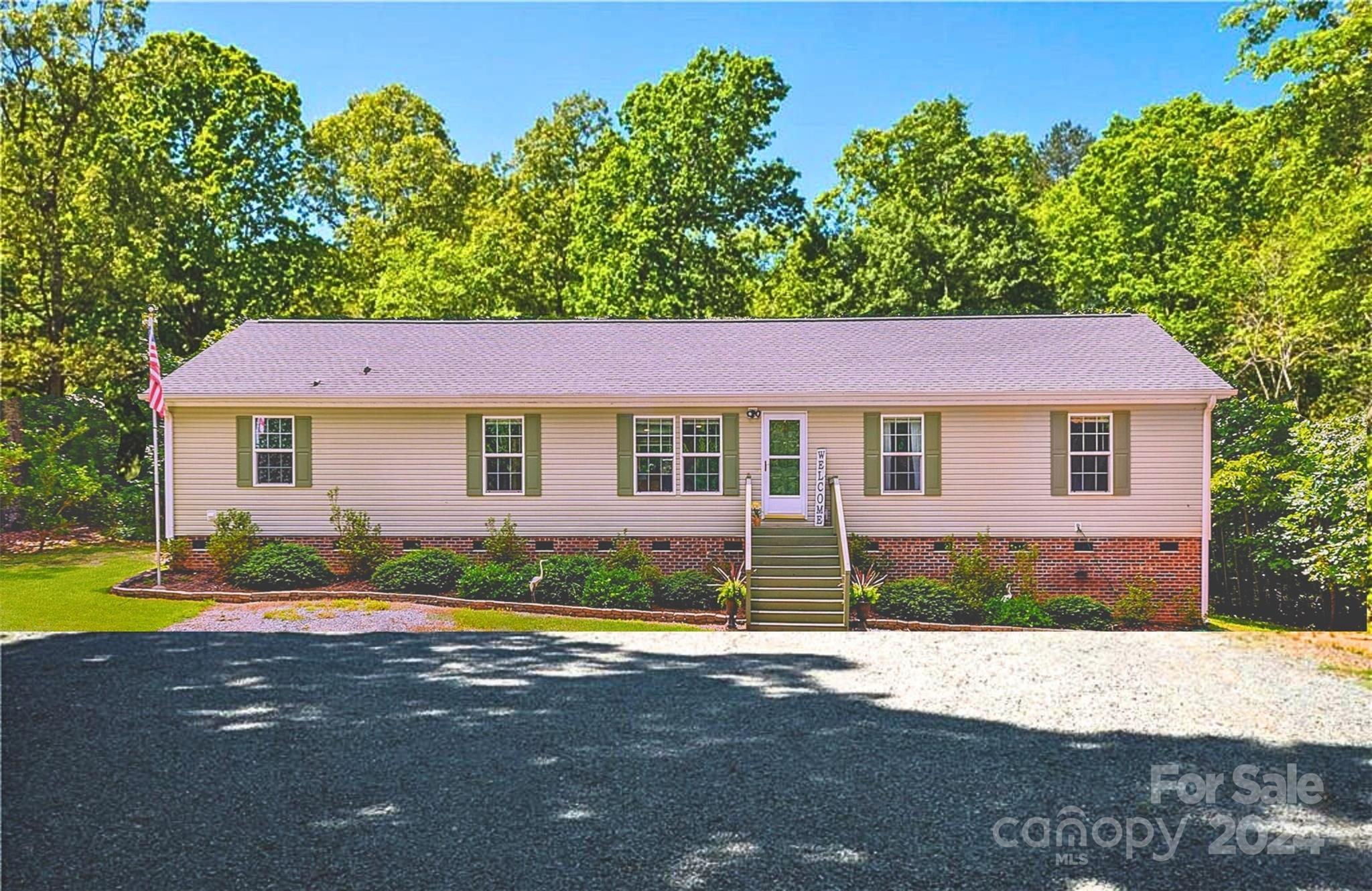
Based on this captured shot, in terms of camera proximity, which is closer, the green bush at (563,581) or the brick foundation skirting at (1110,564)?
the green bush at (563,581)

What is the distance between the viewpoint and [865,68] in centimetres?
2114

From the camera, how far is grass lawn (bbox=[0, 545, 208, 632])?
14.1m

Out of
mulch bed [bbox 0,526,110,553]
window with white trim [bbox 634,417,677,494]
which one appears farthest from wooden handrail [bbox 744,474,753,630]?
mulch bed [bbox 0,526,110,553]

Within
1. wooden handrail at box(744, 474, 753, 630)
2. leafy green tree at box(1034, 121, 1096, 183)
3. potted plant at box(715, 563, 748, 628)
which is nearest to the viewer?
wooden handrail at box(744, 474, 753, 630)

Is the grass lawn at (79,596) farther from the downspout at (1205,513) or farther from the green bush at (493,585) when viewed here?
the downspout at (1205,513)

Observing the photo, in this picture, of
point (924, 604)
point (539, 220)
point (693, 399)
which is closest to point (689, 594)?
point (693, 399)

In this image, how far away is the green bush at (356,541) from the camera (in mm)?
17062

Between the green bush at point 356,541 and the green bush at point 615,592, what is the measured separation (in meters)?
3.88

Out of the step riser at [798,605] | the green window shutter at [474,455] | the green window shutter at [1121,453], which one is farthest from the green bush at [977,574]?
the green window shutter at [474,455]

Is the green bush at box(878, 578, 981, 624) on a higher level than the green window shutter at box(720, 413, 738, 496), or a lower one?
lower

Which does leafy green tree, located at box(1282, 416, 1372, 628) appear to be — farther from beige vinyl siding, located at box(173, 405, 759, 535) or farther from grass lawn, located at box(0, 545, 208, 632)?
grass lawn, located at box(0, 545, 208, 632)

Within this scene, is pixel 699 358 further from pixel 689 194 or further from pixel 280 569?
pixel 689 194

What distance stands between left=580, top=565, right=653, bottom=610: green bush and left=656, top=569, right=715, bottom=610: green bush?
1.00 ft

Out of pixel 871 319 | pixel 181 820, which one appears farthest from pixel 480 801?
pixel 871 319
